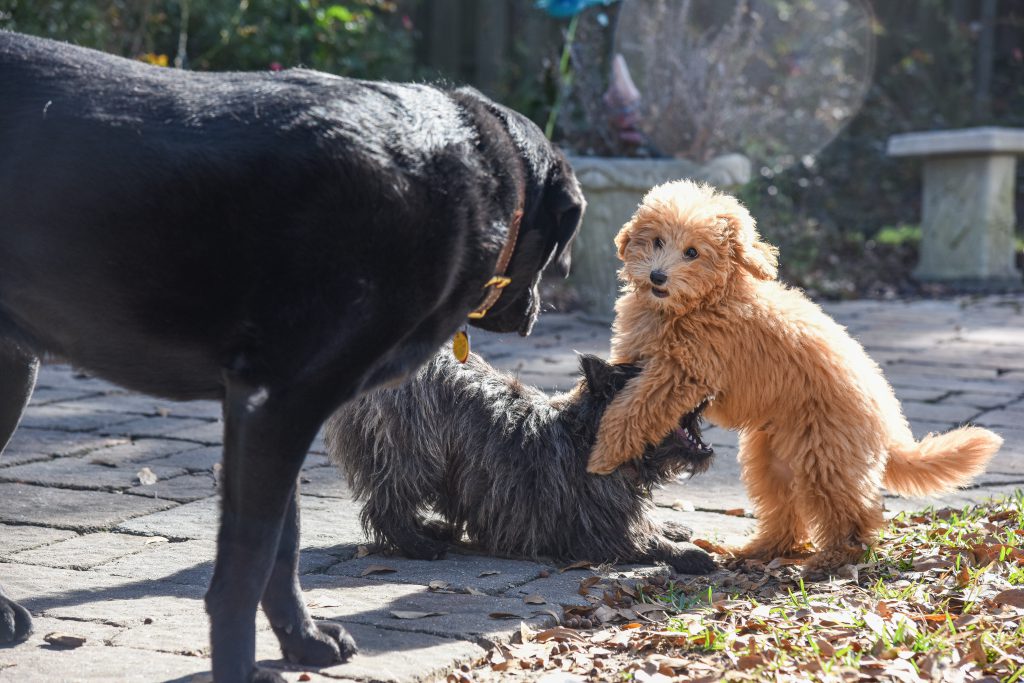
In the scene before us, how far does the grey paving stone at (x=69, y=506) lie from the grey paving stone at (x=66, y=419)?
38.1 inches

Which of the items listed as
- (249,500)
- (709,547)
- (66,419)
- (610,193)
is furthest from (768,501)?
(610,193)

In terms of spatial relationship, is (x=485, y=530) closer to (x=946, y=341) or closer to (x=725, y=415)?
(x=725, y=415)

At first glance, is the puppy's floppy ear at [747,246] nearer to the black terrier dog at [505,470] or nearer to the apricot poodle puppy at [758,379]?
the apricot poodle puppy at [758,379]

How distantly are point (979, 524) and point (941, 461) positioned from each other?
354 mm

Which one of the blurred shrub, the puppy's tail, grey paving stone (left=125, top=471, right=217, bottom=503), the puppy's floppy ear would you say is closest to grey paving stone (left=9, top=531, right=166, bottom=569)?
grey paving stone (left=125, top=471, right=217, bottom=503)

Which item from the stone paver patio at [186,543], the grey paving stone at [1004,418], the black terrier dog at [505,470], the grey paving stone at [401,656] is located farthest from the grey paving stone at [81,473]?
the grey paving stone at [1004,418]

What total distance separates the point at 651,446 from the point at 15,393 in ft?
5.48

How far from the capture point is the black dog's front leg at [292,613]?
244cm

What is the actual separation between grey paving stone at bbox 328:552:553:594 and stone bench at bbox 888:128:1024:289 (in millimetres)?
8267

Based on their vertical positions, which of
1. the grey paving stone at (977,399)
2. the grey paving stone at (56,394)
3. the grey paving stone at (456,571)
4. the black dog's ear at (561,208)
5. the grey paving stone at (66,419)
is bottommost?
the grey paving stone at (456,571)

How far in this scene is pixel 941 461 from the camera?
3.30 meters

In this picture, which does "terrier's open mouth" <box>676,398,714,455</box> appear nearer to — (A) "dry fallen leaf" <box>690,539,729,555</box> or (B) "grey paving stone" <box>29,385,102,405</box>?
(A) "dry fallen leaf" <box>690,539,729,555</box>

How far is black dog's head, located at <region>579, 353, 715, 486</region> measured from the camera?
3.33m

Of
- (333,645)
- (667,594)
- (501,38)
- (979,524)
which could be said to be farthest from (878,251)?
(333,645)
